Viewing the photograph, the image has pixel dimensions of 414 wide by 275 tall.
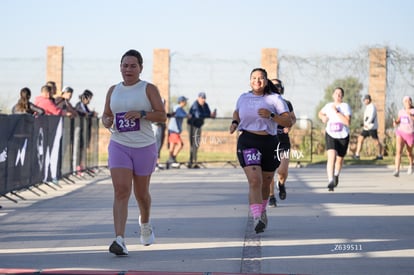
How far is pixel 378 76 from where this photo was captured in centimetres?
3200

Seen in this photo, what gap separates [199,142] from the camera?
95.7 ft

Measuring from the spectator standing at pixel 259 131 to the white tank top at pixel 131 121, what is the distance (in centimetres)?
183

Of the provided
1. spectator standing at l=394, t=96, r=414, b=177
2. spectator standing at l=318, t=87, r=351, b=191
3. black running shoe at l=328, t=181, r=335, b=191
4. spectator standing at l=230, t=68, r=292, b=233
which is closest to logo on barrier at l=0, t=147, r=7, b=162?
spectator standing at l=230, t=68, r=292, b=233

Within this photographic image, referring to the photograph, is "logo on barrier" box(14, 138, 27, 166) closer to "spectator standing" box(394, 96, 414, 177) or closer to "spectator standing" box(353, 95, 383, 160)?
"spectator standing" box(394, 96, 414, 177)

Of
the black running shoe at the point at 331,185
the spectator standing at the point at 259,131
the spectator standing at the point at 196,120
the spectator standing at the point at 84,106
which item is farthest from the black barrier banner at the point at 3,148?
the spectator standing at the point at 196,120

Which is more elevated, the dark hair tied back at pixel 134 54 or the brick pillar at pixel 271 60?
the brick pillar at pixel 271 60

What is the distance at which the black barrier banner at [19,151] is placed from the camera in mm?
15039

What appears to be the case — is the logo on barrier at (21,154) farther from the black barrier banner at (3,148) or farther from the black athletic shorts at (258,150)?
the black athletic shorts at (258,150)

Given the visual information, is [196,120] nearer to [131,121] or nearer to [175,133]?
[175,133]

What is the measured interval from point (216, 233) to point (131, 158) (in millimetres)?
2039

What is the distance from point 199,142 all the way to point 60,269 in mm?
20218

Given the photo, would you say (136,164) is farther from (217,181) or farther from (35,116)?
(217,181)

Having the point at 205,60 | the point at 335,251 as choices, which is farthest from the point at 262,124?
the point at 205,60

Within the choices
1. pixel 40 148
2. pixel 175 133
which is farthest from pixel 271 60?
pixel 40 148
